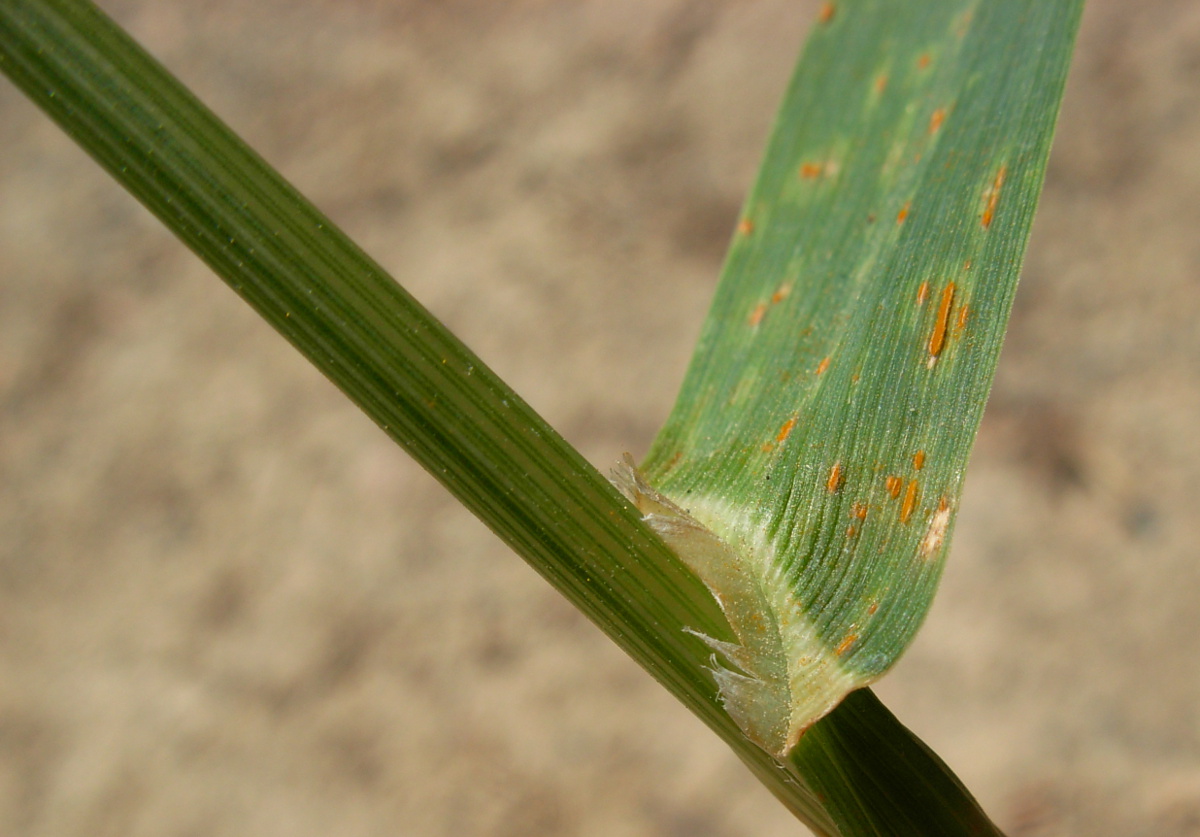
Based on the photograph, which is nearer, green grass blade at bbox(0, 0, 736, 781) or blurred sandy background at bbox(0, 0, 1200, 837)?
green grass blade at bbox(0, 0, 736, 781)

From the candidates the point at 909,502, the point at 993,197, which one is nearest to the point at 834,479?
the point at 909,502

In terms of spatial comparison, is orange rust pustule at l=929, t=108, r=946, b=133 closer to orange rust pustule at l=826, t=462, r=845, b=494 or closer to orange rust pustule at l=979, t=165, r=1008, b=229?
orange rust pustule at l=979, t=165, r=1008, b=229

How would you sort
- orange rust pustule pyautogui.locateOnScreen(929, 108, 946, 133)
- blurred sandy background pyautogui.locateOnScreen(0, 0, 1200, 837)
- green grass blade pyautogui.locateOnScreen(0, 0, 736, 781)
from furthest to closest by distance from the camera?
blurred sandy background pyautogui.locateOnScreen(0, 0, 1200, 837) → orange rust pustule pyautogui.locateOnScreen(929, 108, 946, 133) → green grass blade pyautogui.locateOnScreen(0, 0, 736, 781)

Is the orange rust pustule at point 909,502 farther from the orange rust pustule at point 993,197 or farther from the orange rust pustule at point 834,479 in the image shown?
the orange rust pustule at point 993,197

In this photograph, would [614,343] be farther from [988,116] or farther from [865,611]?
[865,611]

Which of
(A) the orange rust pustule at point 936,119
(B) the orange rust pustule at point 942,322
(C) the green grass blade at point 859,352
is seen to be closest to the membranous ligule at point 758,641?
(C) the green grass blade at point 859,352

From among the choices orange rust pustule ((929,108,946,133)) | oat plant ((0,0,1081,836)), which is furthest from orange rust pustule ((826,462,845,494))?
orange rust pustule ((929,108,946,133))

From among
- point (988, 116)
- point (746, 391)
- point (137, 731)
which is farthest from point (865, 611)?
point (137, 731)
